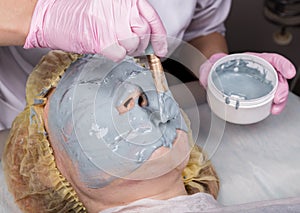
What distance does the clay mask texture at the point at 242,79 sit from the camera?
1615mm

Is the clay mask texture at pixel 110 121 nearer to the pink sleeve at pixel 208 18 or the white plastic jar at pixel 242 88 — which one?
the white plastic jar at pixel 242 88

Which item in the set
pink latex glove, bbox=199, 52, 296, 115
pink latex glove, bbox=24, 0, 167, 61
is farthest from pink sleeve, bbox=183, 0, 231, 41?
pink latex glove, bbox=24, 0, 167, 61

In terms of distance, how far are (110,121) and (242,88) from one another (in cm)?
54

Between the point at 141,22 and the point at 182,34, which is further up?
the point at 141,22

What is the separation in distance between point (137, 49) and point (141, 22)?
72mm

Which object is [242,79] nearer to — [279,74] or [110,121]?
[279,74]

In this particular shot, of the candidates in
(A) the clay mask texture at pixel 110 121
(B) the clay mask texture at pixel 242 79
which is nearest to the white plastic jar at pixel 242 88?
(B) the clay mask texture at pixel 242 79

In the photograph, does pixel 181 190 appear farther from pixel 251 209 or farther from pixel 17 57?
pixel 17 57

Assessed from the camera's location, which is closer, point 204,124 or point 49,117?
point 49,117

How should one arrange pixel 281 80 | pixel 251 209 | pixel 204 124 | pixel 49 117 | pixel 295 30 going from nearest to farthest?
1. pixel 251 209
2. pixel 49 117
3. pixel 204 124
4. pixel 281 80
5. pixel 295 30

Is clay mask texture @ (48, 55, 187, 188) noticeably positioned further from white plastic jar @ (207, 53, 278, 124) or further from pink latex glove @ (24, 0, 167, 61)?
white plastic jar @ (207, 53, 278, 124)

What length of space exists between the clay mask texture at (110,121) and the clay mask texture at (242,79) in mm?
333

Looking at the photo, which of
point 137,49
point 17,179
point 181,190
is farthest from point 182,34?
point 17,179

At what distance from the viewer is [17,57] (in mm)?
1697
